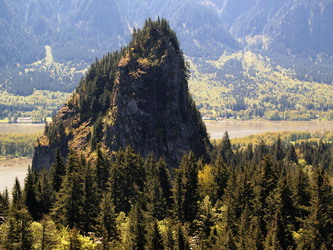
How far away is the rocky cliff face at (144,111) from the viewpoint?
14962 centimetres

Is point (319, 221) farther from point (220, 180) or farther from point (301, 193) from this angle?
point (220, 180)

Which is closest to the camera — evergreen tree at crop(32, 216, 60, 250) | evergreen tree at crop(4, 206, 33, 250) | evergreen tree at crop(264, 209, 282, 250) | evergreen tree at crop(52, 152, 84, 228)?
evergreen tree at crop(4, 206, 33, 250)

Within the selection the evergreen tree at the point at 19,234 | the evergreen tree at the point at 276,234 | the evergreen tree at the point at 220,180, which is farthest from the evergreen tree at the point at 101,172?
the evergreen tree at the point at 276,234

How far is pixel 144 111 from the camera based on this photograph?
15250 cm

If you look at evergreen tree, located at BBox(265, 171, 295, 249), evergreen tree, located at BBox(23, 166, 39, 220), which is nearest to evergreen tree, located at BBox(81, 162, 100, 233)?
evergreen tree, located at BBox(23, 166, 39, 220)

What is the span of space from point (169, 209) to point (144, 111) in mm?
58591

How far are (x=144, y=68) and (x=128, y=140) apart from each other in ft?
90.9

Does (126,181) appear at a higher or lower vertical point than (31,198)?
higher

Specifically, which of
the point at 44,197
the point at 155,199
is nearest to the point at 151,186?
the point at 155,199

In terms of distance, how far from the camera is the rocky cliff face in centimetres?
14962

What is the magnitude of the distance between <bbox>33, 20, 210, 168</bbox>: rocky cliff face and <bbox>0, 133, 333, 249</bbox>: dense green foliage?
138ft

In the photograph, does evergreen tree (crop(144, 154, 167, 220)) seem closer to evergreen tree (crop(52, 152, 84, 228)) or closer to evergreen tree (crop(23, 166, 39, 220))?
evergreen tree (crop(52, 152, 84, 228))

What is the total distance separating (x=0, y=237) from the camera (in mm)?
70188

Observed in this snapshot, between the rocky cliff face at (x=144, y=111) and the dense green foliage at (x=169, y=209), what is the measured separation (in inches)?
1651
